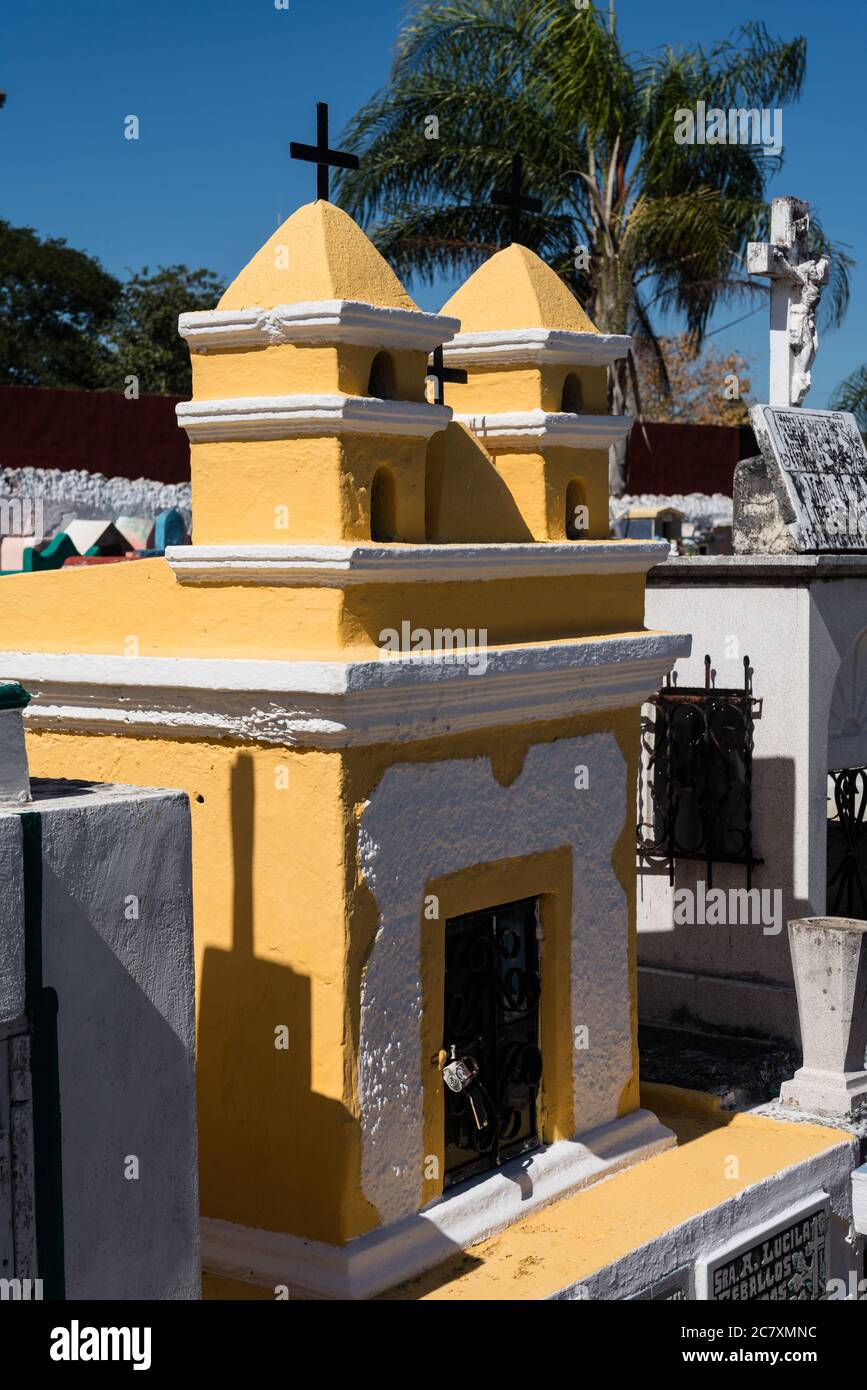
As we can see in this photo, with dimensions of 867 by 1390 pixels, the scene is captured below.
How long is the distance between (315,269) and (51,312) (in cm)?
3518

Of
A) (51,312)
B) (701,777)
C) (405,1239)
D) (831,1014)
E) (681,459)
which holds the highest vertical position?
(51,312)

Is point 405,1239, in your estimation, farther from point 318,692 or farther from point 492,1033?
point 318,692

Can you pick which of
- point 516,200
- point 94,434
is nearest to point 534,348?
point 516,200

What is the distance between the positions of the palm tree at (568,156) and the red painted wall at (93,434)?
3.30 metres

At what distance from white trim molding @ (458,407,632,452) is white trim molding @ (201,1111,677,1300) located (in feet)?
10.8

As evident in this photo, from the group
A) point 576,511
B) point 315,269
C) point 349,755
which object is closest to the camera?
point 349,755

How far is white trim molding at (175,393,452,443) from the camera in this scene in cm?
664

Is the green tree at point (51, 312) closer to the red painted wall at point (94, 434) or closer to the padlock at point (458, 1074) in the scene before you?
the red painted wall at point (94, 434)

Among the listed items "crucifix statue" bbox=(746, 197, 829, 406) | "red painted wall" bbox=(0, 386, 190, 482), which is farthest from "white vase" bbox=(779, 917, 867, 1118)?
"red painted wall" bbox=(0, 386, 190, 482)

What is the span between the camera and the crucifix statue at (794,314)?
1151 cm

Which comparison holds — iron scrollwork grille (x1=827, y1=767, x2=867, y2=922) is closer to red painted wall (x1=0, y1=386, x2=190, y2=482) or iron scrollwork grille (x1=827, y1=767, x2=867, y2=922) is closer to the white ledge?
the white ledge

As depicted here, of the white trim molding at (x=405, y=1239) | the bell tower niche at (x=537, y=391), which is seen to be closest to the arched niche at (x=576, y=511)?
the bell tower niche at (x=537, y=391)

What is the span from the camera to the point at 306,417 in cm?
667

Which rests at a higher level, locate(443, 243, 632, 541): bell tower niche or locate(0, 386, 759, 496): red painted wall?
locate(0, 386, 759, 496): red painted wall
